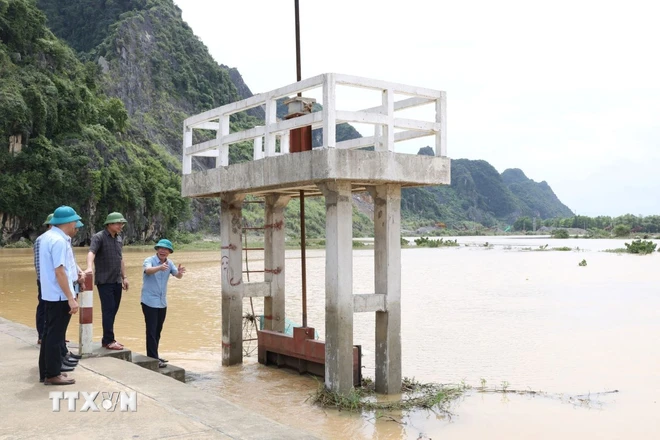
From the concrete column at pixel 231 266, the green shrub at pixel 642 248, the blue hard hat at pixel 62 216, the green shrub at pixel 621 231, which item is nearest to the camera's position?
the blue hard hat at pixel 62 216

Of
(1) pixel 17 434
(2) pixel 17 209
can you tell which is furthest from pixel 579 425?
(2) pixel 17 209

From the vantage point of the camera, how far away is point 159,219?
66688 millimetres

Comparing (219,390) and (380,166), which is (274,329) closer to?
(219,390)

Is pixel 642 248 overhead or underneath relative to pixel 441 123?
underneath

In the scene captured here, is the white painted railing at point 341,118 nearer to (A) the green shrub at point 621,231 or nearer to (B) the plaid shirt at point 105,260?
(B) the plaid shirt at point 105,260

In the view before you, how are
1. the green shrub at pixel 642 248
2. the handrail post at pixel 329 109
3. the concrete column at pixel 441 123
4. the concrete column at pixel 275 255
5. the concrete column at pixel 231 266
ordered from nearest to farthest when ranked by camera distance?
the handrail post at pixel 329 109
the concrete column at pixel 441 123
the concrete column at pixel 231 266
the concrete column at pixel 275 255
the green shrub at pixel 642 248

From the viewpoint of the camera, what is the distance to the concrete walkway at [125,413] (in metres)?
4.95

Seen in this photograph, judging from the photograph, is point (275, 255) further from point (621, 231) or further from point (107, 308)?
point (621, 231)

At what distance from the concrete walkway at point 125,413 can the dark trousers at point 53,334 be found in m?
0.21

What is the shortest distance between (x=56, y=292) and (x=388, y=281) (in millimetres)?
4031

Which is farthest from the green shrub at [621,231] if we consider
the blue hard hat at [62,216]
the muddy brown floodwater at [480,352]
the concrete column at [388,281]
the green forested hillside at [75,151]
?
the blue hard hat at [62,216]

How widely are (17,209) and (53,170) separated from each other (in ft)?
14.1

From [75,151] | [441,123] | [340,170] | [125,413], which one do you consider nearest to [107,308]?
[125,413]

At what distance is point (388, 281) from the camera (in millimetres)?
8484
